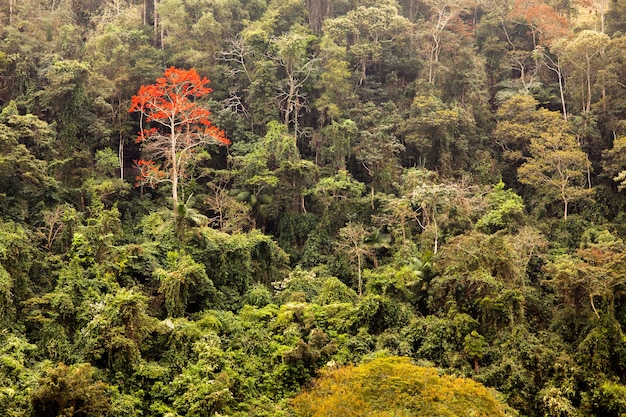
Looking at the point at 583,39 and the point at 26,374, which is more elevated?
the point at 583,39

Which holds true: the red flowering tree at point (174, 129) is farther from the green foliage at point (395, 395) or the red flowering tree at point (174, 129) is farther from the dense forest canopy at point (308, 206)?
the green foliage at point (395, 395)

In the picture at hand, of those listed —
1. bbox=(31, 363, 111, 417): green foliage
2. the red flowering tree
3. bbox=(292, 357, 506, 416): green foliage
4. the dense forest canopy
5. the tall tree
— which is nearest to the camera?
bbox=(31, 363, 111, 417): green foliage

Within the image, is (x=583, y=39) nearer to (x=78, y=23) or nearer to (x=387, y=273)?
(x=387, y=273)

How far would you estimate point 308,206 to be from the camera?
25.1 m

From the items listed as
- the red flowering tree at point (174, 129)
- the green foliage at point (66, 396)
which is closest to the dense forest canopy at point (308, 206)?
the green foliage at point (66, 396)

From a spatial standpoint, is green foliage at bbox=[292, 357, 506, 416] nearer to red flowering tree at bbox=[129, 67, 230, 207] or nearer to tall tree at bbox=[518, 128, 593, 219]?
red flowering tree at bbox=[129, 67, 230, 207]

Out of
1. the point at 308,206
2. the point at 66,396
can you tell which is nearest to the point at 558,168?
the point at 308,206

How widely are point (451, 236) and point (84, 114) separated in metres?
15.1

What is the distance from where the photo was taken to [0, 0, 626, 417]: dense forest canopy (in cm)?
1430

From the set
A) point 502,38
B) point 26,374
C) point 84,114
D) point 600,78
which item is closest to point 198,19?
point 84,114

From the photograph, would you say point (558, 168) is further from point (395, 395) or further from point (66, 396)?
point (66, 396)

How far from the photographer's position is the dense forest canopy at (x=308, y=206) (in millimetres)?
14297

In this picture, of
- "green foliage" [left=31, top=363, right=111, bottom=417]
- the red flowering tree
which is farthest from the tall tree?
"green foliage" [left=31, top=363, right=111, bottom=417]

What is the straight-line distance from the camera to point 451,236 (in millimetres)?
20969
